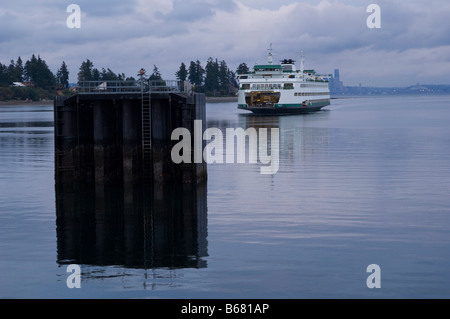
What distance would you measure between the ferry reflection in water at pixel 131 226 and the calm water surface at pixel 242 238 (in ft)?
0.24

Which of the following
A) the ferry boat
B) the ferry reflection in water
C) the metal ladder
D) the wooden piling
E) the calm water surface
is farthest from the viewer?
the ferry boat

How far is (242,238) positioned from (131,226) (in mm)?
5994

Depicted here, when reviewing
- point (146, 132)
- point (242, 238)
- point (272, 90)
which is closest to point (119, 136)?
point (146, 132)

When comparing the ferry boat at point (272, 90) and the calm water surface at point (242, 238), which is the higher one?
the ferry boat at point (272, 90)

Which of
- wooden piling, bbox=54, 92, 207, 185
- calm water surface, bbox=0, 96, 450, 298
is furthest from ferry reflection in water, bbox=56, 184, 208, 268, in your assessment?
wooden piling, bbox=54, 92, 207, 185

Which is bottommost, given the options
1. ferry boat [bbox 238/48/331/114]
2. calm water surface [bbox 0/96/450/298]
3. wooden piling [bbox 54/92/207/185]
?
calm water surface [bbox 0/96/450/298]

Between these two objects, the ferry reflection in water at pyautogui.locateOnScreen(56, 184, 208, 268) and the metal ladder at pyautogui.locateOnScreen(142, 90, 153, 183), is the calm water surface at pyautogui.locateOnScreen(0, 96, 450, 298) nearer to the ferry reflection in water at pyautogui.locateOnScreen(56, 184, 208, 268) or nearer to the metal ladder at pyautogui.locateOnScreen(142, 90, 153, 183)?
the ferry reflection in water at pyautogui.locateOnScreen(56, 184, 208, 268)

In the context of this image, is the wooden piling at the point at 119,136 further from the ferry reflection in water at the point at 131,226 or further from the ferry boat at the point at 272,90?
the ferry boat at the point at 272,90

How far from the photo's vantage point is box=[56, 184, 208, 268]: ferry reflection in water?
21.9 m

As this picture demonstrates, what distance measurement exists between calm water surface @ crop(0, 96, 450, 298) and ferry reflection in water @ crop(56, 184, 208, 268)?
2.8 inches

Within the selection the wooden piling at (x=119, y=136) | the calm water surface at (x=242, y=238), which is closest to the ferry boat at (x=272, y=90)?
the calm water surface at (x=242, y=238)

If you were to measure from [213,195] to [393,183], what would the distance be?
1203cm

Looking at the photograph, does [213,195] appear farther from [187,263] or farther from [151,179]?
[187,263]

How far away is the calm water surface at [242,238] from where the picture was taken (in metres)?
18.4
